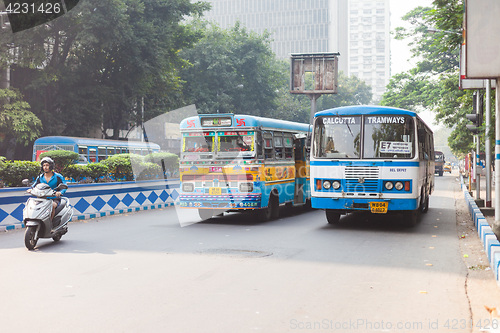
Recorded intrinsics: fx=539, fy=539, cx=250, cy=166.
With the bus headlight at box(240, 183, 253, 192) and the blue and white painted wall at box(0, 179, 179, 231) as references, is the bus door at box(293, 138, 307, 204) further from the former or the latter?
the blue and white painted wall at box(0, 179, 179, 231)

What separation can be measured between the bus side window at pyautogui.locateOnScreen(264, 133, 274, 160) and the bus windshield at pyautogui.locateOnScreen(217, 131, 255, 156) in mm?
600

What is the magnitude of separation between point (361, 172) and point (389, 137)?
3.48ft

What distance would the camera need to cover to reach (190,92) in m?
49.0

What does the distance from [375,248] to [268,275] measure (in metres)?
3.28

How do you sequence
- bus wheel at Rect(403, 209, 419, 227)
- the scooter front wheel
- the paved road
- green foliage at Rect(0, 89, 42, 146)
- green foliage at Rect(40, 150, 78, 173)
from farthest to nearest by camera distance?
green foliage at Rect(0, 89, 42, 146) → green foliage at Rect(40, 150, 78, 173) → bus wheel at Rect(403, 209, 419, 227) → the scooter front wheel → the paved road

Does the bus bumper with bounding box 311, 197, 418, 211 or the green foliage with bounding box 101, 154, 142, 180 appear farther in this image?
the green foliage with bounding box 101, 154, 142, 180

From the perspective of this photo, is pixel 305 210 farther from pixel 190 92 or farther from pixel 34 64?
pixel 190 92

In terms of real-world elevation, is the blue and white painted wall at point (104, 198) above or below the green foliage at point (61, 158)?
below

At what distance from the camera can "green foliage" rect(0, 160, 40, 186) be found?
14.6 m

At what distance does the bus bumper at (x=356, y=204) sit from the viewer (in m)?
12.2

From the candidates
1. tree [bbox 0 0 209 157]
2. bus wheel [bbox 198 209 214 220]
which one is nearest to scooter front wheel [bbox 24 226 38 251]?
bus wheel [bbox 198 209 214 220]

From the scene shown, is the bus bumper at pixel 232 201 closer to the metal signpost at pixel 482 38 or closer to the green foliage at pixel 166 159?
the metal signpost at pixel 482 38

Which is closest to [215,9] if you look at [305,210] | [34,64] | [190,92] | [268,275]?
[190,92]

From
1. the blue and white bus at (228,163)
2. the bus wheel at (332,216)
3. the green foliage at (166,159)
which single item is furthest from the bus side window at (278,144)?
the green foliage at (166,159)
